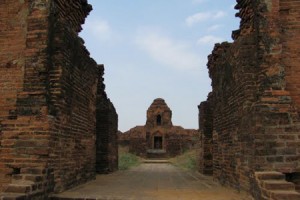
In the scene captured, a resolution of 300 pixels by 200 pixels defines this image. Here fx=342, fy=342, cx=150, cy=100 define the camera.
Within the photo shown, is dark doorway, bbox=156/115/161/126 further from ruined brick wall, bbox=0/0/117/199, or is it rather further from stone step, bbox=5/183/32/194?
stone step, bbox=5/183/32/194

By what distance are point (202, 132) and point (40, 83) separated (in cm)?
923

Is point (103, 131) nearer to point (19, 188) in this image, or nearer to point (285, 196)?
point (19, 188)

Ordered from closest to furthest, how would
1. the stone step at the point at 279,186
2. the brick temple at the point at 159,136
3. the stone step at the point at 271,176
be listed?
the stone step at the point at 279,186, the stone step at the point at 271,176, the brick temple at the point at 159,136

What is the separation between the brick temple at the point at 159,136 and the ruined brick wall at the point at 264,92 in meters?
26.3

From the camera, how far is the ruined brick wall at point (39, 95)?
647cm

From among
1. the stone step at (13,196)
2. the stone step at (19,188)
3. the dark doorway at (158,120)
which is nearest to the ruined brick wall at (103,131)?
the stone step at (19,188)

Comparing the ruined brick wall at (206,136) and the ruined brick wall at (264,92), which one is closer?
the ruined brick wall at (264,92)

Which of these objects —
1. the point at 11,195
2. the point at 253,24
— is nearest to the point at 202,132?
the point at 253,24

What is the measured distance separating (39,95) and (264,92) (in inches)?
172

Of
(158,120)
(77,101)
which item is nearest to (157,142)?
(158,120)

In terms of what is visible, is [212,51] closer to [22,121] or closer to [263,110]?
[263,110]

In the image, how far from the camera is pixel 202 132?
14.8m

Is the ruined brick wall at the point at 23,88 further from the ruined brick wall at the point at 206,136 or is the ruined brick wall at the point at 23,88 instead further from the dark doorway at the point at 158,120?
the dark doorway at the point at 158,120

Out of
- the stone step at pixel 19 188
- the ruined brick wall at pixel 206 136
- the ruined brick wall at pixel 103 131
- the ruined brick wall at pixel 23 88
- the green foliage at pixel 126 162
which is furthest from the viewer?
the green foliage at pixel 126 162
